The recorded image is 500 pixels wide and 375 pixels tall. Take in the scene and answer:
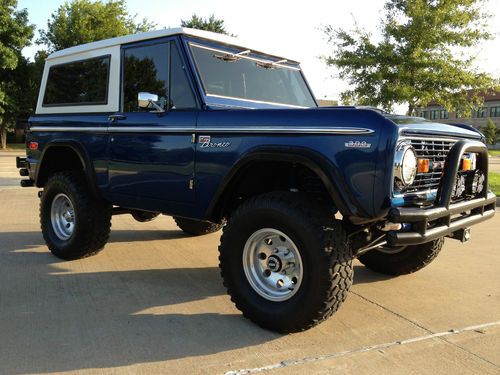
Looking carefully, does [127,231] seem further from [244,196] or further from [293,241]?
[293,241]

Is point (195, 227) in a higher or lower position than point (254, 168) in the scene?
lower

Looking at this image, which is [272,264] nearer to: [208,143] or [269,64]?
[208,143]

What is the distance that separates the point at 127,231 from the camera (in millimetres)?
6977

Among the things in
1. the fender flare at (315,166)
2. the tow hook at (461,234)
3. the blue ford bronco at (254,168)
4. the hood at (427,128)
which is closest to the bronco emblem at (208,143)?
the blue ford bronco at (254,168)

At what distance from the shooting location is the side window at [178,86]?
3994 millimetres

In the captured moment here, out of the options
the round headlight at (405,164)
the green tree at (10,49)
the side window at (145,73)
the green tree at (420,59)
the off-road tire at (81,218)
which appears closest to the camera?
the round headlight at (405,164)

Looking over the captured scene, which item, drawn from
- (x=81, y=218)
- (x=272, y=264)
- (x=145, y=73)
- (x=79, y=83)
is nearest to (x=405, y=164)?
(x=272, y=264)

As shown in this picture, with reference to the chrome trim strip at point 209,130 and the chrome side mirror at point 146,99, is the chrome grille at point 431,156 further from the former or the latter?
the chrome side mirror at point 146,99

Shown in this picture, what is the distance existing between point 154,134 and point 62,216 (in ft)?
6.82

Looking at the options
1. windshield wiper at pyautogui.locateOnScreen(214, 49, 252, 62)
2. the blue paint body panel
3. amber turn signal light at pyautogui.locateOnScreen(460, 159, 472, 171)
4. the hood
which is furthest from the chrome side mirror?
amber turn signal light at pyautogui.locateOnScreen(460, 159, 472, 171)

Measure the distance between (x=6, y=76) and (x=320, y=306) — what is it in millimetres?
32826

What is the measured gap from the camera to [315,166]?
3.16 m

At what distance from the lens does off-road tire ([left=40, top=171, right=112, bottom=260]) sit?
5.01 m

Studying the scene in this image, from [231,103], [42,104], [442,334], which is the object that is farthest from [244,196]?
[42,104]
